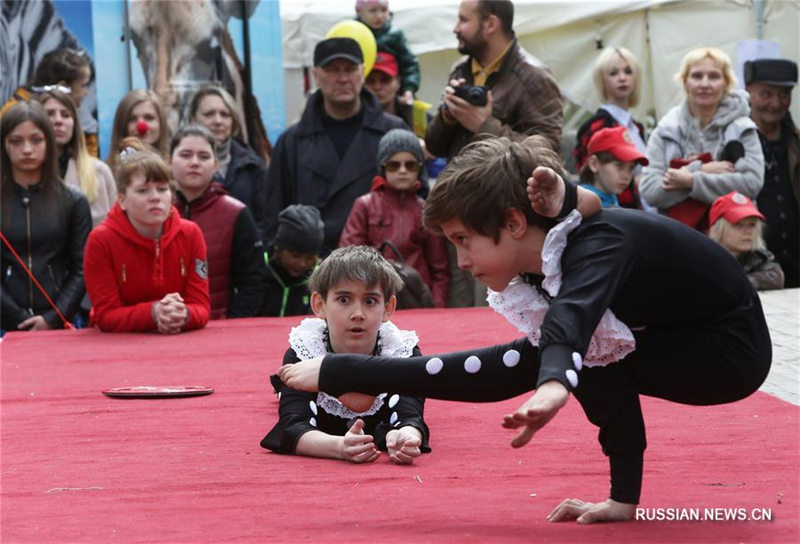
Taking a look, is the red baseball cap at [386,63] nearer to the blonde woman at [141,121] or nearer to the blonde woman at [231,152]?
the blonde woman at [231,152]

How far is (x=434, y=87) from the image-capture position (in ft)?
34.2

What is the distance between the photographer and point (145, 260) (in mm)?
6324

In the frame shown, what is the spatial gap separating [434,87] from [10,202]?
4.42m

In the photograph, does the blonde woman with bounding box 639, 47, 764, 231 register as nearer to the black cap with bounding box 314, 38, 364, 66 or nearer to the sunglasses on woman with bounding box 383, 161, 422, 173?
the sunglasses on woman with bounding box 383, 161, 422, 173

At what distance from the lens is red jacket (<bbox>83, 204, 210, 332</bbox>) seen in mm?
6277

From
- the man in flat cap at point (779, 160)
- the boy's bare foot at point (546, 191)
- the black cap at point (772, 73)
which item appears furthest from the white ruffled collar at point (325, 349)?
the black cap at point (772, 73)

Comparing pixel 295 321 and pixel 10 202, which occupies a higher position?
pixel 10 202

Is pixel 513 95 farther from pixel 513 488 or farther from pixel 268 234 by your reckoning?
pixel 513 488

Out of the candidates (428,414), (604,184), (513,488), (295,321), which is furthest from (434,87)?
(513,488)

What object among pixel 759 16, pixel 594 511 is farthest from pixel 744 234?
pixel 594 511

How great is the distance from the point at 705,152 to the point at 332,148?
2.07 metres

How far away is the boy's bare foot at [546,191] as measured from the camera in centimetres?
280

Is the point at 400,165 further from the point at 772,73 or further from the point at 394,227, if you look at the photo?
the point at 772,73

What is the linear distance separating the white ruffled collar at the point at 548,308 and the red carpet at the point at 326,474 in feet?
1.28
